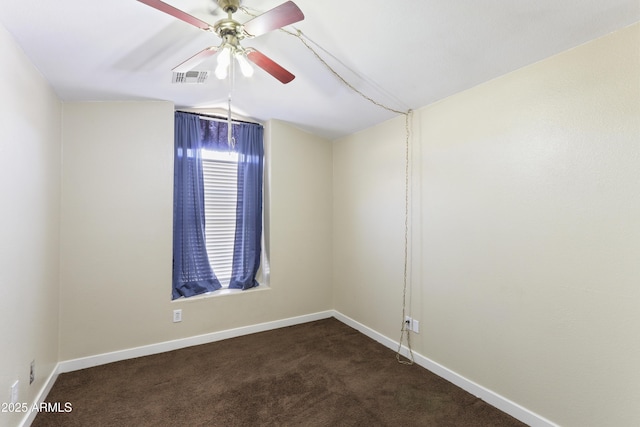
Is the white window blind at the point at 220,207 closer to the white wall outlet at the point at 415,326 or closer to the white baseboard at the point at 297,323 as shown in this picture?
the white baseboard at the point at 297,323

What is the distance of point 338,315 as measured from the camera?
392 cm

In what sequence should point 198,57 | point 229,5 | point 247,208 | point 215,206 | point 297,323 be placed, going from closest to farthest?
point 229,5 → point 198,57 → point 215,206 → point 247,208 → point 297,323

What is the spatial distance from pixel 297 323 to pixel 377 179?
6.77 ft

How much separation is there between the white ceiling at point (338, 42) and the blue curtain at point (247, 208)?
0.91 metres

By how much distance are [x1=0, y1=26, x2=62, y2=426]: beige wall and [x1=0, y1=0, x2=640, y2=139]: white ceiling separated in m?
0.25

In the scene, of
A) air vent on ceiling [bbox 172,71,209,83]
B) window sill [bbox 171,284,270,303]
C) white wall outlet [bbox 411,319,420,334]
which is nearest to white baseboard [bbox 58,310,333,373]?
window sill [bbox 171,284,270,303]

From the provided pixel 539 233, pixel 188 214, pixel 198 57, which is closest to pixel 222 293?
pixel 188 214

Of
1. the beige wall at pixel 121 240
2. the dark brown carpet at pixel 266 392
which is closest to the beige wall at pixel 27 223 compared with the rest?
the beige wall at pixel 121 240

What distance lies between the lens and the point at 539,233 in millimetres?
1942

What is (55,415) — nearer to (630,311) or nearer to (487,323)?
(487,323)

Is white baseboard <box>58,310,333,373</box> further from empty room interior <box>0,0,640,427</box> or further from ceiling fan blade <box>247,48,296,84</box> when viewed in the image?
ceiling fan blade <box>247,48,296,84</box>

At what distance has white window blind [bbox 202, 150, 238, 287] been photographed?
11.3ft

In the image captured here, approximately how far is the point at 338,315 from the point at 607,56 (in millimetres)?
3487

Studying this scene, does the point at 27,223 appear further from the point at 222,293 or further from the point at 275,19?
the point at 275,19
